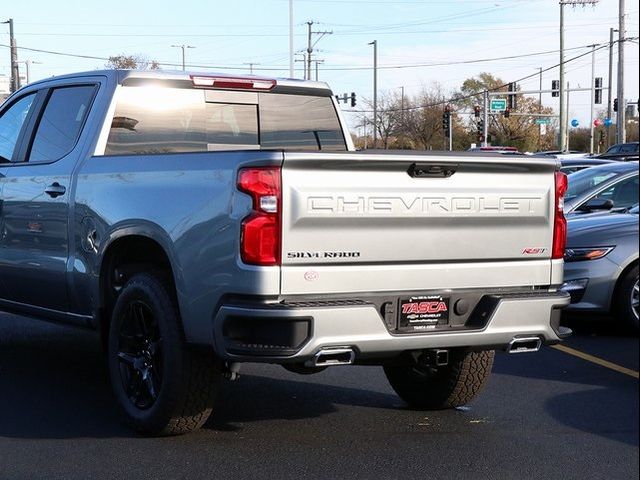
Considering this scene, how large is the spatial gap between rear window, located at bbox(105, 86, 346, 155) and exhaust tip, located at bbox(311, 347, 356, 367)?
232cm

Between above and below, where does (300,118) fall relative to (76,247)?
above

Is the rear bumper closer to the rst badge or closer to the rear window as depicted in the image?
the rst badge

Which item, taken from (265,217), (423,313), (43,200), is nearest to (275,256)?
(265,217)

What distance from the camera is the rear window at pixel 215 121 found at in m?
6.62

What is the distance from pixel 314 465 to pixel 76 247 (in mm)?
2134

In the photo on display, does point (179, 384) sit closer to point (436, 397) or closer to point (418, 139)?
point (436, 397)

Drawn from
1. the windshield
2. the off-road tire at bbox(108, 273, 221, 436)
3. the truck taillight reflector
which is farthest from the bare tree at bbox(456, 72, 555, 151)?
the off-road tire at bbox(108, 273, 221, 436)

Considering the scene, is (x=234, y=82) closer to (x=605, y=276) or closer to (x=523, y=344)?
(x=523, y=344)

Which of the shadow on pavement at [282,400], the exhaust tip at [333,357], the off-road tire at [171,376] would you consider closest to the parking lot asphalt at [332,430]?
the shadow on pavement at [282,400]

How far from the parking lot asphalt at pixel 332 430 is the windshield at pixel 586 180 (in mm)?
4161

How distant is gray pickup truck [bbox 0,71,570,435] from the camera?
4.84m

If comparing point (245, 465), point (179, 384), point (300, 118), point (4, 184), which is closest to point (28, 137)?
point (4, 184)

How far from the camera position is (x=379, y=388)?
7.05 meters

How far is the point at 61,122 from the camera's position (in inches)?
273
